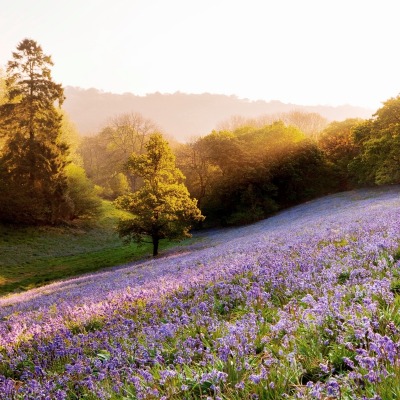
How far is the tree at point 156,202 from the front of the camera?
24.2m

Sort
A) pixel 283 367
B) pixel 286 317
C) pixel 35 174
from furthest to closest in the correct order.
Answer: pixel 35 174 < pixel 286 317 < pixel 283 367

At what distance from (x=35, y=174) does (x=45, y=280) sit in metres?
24.5

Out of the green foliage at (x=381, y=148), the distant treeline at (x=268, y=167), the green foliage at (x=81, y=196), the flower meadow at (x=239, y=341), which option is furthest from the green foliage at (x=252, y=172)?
the flower meadow at (x=239, y=341)

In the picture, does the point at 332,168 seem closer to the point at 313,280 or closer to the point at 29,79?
the point at 29,79

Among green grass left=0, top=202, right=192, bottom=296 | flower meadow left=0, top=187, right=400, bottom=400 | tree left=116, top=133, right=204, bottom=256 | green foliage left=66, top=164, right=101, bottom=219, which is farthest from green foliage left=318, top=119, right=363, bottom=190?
flower meadow left=0, top=187, right=400, bottom=400

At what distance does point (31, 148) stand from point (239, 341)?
46554 millimetres

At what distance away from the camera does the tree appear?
24156 mm

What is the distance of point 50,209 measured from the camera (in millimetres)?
45094

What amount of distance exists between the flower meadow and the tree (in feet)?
55.8

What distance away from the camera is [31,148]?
4375cm

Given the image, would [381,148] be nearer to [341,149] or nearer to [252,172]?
[341,149]

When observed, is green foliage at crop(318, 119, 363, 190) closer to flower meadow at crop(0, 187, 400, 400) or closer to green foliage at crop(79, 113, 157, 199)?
flower meadow at crop(0, 187, 400, 400)

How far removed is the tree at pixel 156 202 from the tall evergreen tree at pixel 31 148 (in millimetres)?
24235

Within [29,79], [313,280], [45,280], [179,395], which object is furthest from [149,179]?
[29,79]
